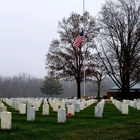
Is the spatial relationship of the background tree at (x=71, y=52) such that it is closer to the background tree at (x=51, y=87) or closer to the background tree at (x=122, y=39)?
the background tree at (x=122, y=39)

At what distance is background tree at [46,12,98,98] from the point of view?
127ft

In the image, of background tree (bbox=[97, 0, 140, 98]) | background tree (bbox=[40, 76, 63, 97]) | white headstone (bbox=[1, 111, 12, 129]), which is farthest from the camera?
background tree (bbox=[40, 76, 63, 97])

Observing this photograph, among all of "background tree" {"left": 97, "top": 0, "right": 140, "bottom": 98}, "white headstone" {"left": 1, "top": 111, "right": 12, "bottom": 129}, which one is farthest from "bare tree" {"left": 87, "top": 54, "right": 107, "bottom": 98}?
"white headstone" {"left": 1, "top": 111, "right": 12, "bottom": 129}

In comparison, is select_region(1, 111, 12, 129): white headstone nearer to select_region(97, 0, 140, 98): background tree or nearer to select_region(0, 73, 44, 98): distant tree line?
select_region(97, 0, 140, 98): background tree

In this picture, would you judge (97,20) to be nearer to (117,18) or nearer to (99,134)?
(117,18)

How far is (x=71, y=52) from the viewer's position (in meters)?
39.3

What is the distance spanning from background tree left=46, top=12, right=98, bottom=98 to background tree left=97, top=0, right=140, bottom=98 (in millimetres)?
1965

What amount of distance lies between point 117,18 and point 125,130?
29.9 meters

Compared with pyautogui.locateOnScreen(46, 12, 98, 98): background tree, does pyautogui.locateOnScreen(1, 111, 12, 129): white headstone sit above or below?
below

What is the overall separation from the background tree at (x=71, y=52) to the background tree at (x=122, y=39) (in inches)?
77.4

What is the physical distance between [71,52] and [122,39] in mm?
6613

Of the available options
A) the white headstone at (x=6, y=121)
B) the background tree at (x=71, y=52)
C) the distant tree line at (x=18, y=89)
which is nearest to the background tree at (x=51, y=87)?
the distant tree line at (x=18, y=89)

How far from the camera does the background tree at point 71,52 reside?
3872 cm

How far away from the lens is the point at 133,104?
21016 millimetres
